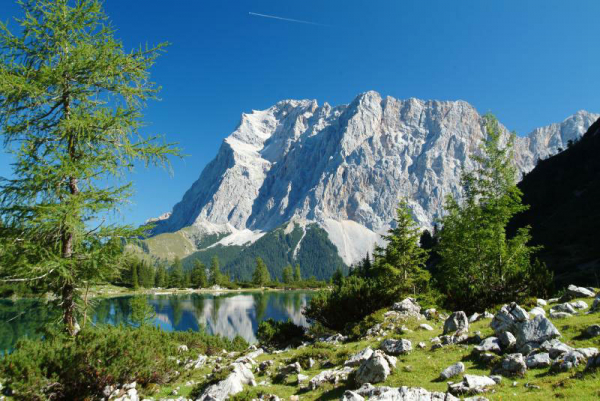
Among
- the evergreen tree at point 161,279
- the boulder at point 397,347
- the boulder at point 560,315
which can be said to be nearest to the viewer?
the boulder at point 397,347

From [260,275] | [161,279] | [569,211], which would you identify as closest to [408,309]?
[569,211]

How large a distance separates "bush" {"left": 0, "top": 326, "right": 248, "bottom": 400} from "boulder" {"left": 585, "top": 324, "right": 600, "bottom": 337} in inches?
565

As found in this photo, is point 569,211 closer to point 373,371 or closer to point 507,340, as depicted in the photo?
point 507,340

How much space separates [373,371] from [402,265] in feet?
65.2

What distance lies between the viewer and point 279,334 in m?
27.7

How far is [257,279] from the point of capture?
182250 millimetres

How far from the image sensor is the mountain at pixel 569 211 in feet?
189

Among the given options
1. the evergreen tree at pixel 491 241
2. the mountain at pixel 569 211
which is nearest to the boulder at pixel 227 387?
the evergreen tree at pixel 491 241

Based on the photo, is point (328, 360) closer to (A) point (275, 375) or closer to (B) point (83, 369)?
(A) point (275, 375)

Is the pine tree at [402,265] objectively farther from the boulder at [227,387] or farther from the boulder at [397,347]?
the boulder at [227,387]

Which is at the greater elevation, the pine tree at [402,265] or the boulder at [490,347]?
the pine tree at [402,265]

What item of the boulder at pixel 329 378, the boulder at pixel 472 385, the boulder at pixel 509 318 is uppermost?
the boulder at pixel 509 318

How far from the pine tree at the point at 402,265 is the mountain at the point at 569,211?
23570mm

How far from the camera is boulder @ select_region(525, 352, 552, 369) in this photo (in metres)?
9.53
